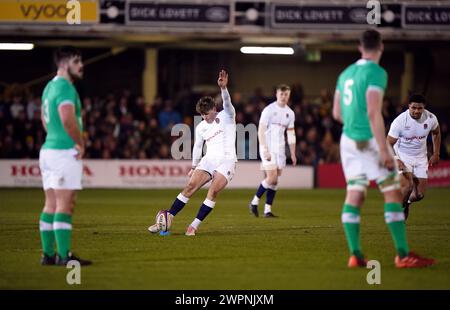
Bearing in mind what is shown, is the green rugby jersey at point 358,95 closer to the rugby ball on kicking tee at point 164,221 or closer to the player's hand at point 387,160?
the player's hand at point 387,160

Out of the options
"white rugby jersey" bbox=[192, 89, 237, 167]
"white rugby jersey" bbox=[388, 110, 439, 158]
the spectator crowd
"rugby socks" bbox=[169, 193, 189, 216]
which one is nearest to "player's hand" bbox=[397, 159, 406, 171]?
"white rugby jersey" bbox=[388, 110, 439, 158]

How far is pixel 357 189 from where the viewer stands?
10023 millimetres

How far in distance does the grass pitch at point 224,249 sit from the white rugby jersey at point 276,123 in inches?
55.8

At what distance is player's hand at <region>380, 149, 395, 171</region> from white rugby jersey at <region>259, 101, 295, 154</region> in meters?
8.41

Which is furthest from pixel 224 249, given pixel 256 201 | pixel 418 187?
pixel 256 201

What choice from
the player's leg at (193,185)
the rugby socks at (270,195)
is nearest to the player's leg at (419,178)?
the rugby socks at (270,195)

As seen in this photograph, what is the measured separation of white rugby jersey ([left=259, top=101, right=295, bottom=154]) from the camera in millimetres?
18234

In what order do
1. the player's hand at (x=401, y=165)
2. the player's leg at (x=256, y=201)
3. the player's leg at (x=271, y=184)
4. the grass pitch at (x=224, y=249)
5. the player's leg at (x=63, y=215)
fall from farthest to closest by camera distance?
the player's leg at (x=271, y=184) → the player's leg at (x=256, y=201) → the player's hand at (x=401, y=165) → the player's leg at (x=63, y=215) → the grass pitch at (x=224, y=249)

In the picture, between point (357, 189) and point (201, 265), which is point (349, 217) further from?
point (201, 265)

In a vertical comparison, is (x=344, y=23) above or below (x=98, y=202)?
above

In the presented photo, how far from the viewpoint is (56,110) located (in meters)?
10.1

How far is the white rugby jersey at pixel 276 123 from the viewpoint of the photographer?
18234mm
